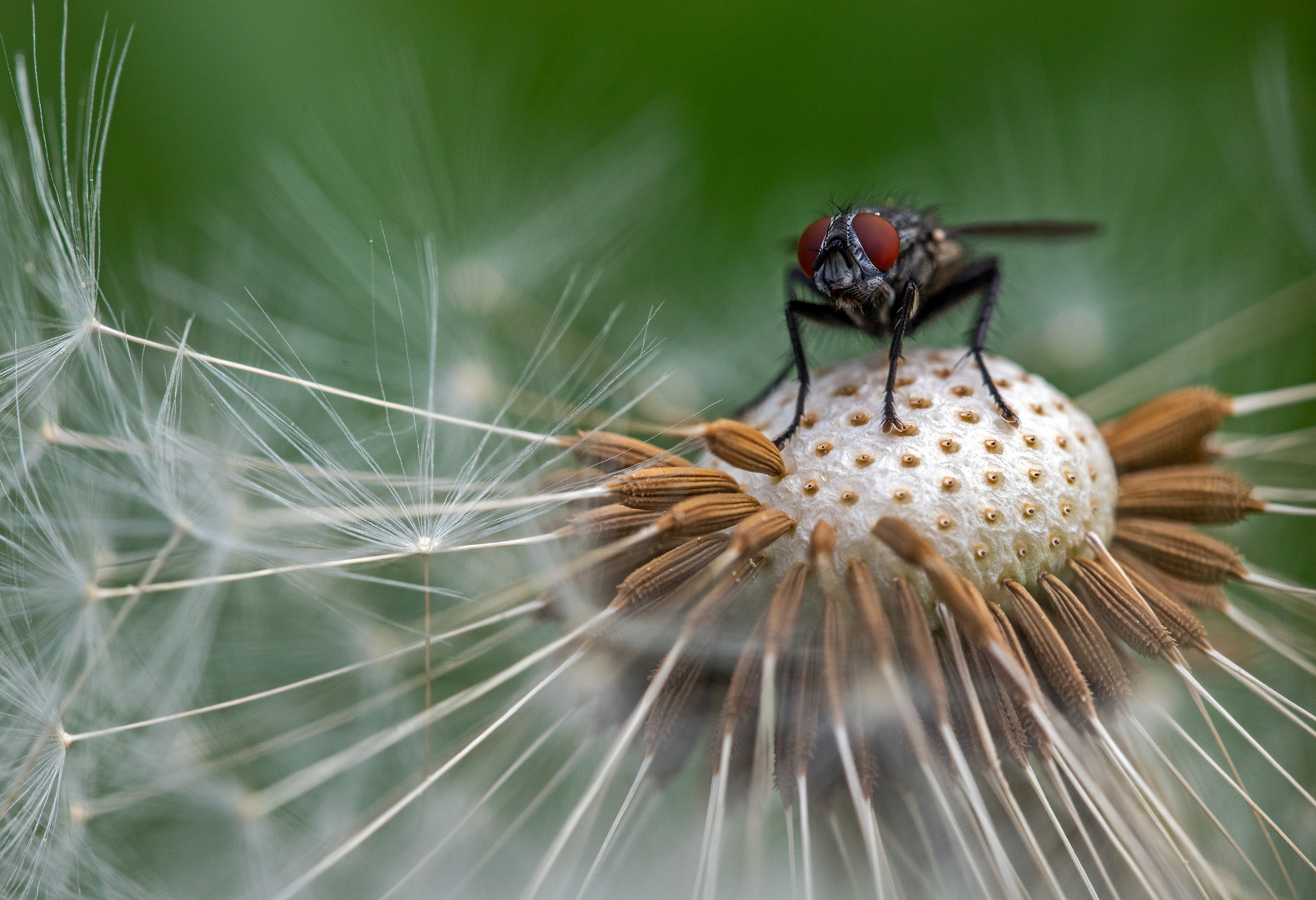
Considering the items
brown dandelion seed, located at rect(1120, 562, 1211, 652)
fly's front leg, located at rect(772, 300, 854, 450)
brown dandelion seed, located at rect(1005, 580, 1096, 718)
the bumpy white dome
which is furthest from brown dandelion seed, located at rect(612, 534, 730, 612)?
brown dandelion seed, located at rect(1120, 562, 1211, 652)

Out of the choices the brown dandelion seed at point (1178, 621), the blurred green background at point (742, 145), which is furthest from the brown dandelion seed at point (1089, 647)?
the blurred green background at point (742, 145)

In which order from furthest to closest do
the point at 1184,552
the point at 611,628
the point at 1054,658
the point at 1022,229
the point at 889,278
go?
the point at 1022,229
the point at 889,278
the point at 1184,552
the point at 611,628
the point at 1054,658

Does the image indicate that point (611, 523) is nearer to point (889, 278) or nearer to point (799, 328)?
point (799, 328)

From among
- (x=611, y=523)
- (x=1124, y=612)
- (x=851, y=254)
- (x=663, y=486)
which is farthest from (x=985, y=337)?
(x=611, y=523)

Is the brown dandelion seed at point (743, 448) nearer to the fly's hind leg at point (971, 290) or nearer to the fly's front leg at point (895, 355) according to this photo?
the fly's front leg at point (895, 355)

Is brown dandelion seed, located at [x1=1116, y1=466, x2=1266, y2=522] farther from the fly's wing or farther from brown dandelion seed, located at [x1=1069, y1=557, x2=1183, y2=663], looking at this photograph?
the fly's wing

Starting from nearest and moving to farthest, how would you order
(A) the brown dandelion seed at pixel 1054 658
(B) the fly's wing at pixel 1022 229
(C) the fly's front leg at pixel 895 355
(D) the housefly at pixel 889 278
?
1. (A) the brown dandelion seed at pixel 1054 658
2. (C) the fly's front leg at pixel 895 355
3. (D) the housefly at pixel 889 278
4. (B) the fly's wing at pixel 1022 229
